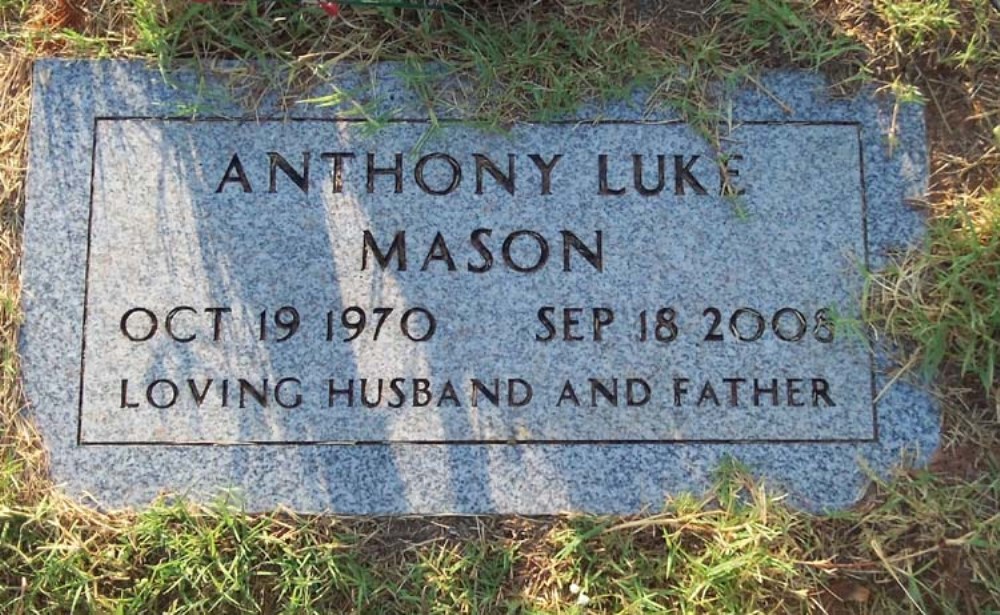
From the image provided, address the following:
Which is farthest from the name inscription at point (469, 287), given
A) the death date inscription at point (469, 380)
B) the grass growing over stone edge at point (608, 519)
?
the grass growing over stone edge at point (608, 519)

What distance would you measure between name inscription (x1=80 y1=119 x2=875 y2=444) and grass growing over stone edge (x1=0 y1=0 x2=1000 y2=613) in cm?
13

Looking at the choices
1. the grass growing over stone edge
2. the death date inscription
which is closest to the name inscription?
the death date inscription

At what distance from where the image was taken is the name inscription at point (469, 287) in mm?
2084

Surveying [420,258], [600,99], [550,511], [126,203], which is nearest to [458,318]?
[420,258]

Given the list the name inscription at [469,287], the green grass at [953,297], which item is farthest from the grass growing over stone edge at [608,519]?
the name inscription at [469,287]

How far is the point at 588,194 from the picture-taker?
7.07 ft

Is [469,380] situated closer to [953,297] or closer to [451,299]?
[451,299]

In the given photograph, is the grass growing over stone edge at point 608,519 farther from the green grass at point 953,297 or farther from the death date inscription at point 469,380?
the death date inscription at point 469,380

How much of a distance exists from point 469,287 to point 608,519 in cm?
61

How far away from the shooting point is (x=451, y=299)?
2.12 metres

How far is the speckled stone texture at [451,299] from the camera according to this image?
2.07m

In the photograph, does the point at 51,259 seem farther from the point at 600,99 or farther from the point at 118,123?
the point at 600,99

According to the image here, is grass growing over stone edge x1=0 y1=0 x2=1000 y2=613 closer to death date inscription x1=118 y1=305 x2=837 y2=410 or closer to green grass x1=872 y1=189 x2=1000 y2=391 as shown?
green grass x1=872 y1=189 x2=1000 y2=391

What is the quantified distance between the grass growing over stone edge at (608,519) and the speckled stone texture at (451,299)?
0.19 ft
